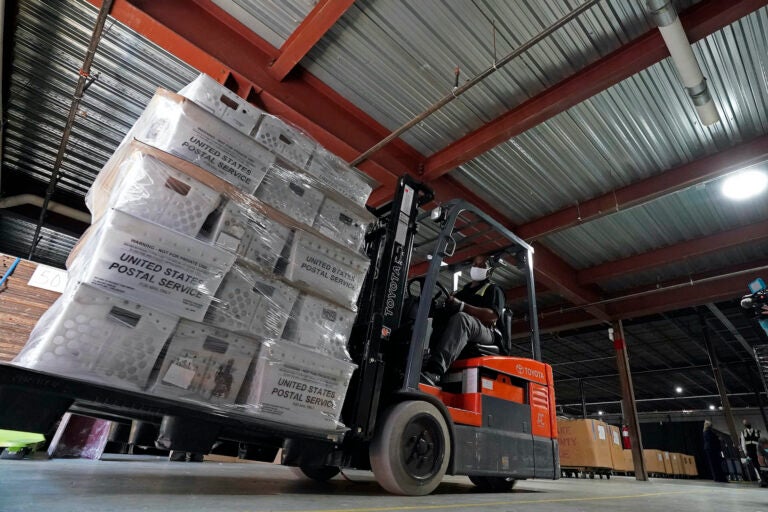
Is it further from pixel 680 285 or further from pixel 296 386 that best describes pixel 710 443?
pixel 296 386

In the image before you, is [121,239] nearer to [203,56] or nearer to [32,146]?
[203,56]

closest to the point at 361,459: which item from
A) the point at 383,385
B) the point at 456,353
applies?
the point at 383,385

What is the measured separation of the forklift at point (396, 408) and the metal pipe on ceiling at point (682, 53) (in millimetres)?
2395

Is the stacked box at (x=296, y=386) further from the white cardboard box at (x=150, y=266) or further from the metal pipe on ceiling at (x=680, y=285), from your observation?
the metal pipe on ceiling at (x=680, y=285)

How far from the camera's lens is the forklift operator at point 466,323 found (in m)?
3.53

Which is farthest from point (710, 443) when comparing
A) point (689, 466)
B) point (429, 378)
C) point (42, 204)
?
point (42, 204)

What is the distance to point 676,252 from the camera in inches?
330

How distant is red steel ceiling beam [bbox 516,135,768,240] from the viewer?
18.5 ft

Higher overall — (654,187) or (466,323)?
(654,187)

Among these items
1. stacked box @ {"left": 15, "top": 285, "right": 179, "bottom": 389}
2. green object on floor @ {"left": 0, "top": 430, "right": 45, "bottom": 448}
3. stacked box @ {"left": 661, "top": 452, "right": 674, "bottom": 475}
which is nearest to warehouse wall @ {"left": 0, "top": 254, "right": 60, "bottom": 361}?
green object on floor @ {"left": 0, "top": 430, "right": 45, "bottom": 448}

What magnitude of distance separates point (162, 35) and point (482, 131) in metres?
4.01

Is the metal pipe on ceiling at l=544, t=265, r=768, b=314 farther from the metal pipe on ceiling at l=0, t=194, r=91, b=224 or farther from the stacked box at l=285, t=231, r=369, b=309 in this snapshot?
the metal pipe on ceiling at l=0, t=194, r=91, b=224

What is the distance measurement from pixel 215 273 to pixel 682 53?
4.77m

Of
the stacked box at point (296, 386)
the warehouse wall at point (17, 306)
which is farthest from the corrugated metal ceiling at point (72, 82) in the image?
the stacked box at point (296, 386)
